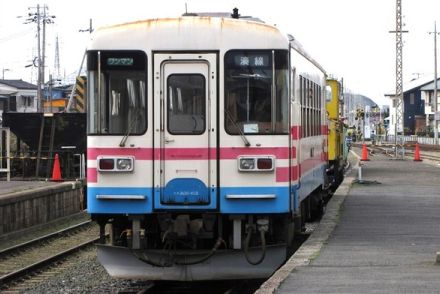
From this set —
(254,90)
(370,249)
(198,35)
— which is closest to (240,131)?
(254,90)

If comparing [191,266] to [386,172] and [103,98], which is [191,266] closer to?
[103,98]

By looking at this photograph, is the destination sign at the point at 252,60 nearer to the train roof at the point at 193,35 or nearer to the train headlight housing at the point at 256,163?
the train roof at the point at 193,35

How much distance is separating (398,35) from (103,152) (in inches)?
1407

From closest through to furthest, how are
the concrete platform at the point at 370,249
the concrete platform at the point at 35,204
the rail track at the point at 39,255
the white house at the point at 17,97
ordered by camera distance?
the concrete platform at the point at 370,249 → the rail track at the point at 39,255 → the concrete platform at the point at 35,204 → the white house at the point at 17,97

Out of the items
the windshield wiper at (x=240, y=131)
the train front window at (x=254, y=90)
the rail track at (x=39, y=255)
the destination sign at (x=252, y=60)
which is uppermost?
the destination sign at (x=252, y=60)

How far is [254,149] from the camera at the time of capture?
859 cm

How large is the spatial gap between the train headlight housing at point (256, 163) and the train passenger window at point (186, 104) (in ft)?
1.82

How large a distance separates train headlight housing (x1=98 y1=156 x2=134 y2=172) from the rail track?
293 cm

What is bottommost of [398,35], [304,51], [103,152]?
[103,152]

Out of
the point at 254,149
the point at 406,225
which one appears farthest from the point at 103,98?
the point at 406,225

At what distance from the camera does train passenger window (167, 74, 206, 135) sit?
28.2 ft

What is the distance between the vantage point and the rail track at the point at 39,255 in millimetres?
11188

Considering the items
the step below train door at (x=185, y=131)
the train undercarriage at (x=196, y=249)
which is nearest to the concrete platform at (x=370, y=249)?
the train undercarriage at (x=196, y=249)

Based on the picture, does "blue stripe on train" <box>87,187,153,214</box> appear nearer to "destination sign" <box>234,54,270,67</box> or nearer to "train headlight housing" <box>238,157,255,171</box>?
"train headlight housing" <box>238,157,255,171</box>
